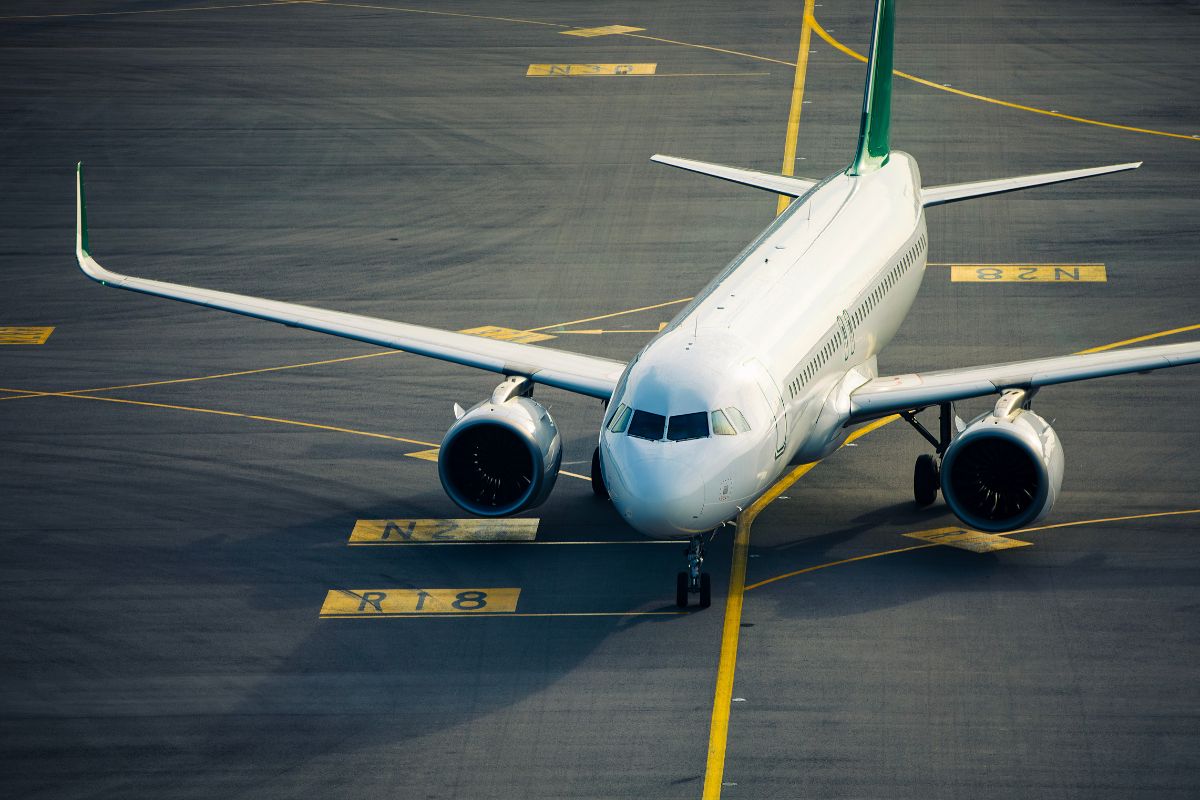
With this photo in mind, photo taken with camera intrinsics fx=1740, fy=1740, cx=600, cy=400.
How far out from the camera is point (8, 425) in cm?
3931

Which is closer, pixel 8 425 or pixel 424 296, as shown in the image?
pixel 8 425

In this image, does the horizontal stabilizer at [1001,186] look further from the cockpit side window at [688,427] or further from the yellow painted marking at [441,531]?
the cockpit side window at [688,427]

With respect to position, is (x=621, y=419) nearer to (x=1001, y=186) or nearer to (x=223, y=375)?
(x=1001, y=186)

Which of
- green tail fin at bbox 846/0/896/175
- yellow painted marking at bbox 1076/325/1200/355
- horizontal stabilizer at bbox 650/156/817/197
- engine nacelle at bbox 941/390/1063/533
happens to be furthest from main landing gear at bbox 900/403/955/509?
horizontal stabilizer at bbox 650/156/817/197

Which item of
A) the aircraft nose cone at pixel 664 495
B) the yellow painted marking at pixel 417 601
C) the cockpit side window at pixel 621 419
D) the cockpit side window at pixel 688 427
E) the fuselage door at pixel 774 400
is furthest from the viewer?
the yellow painted marking at pixel 417 601

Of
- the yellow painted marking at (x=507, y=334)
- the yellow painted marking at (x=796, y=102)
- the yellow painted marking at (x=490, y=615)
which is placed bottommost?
the yellow painted marking at (x=490, y=615)

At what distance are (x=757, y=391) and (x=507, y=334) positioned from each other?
14.5 meters

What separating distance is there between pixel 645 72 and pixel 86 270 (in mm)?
30315

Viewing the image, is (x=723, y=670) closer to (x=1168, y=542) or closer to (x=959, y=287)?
(x=1168, y=542)

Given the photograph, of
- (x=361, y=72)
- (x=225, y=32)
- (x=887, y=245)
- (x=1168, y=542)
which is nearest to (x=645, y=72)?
(x=361, y=72)

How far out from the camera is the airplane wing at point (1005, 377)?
104 ft

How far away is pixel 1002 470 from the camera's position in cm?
3108

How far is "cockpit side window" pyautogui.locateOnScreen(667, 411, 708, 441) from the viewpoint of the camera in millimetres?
28594

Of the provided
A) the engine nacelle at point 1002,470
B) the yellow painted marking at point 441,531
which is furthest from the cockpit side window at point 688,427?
the yellow painted marking at point 441,531
